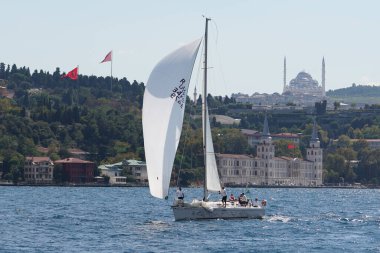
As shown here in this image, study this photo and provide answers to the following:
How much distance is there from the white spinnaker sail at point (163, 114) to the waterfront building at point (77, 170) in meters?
110

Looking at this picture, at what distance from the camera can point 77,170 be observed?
164125mm

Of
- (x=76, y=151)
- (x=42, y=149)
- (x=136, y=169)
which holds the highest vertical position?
(x=42, y=149)

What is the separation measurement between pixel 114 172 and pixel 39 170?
1027 centimetres

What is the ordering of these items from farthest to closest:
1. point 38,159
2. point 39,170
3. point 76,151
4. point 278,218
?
point 76,151
point 38,159
point 39,170
point 278,218

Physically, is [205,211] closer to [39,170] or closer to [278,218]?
[278,218]

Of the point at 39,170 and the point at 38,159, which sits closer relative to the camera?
the point at 39,170

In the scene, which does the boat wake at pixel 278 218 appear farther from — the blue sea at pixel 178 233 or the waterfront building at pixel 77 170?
the waterfront building at pixel 77 170

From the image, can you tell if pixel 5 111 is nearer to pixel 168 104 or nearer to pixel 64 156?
pixel 64 156

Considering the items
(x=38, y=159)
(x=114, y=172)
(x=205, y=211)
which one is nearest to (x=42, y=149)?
(x=38, y=159)

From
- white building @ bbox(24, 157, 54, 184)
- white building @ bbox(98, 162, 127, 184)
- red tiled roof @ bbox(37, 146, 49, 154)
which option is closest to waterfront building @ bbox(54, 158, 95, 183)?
white building @ bbox(24, 157, 54, 184)

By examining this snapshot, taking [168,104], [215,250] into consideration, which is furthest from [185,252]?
[168,104]

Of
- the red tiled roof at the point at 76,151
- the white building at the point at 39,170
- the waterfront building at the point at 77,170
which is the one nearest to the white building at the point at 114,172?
the waterfront building at the point at 77,170

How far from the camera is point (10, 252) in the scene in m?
44.2

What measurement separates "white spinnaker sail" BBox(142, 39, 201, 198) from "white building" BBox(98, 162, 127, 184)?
11279 centimetres
